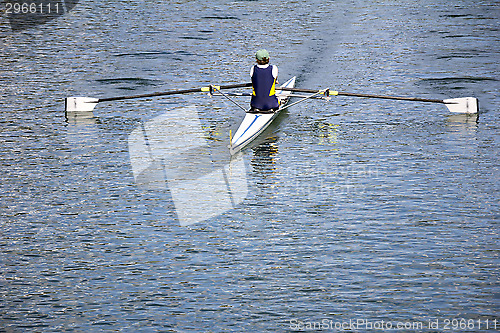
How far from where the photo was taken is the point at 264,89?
24672 millimetres

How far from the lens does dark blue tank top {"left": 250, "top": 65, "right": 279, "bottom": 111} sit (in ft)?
80.7

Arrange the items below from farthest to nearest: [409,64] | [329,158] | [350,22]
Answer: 1. [350,22]
2. [409,64]
3. [329,158]

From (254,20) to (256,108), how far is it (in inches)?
919

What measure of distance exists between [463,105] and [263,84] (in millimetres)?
7127

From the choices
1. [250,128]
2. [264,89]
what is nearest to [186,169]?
[250,128]

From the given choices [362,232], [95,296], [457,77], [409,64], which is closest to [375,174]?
[362,232]

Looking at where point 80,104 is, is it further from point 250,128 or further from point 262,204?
point 262,204

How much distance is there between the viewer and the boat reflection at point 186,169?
1891 centimetres

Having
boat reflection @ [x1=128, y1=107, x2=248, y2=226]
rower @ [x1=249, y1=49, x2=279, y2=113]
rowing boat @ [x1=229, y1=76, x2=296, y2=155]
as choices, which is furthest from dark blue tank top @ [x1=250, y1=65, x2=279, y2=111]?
boat reflection @ [x1=128, y1=107, x2=248, y2=226]

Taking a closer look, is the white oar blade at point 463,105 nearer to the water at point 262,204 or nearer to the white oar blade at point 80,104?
the water at point 262,204

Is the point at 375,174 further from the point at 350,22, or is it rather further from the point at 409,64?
the point at 350,22

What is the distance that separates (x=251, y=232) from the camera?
56.5 ft

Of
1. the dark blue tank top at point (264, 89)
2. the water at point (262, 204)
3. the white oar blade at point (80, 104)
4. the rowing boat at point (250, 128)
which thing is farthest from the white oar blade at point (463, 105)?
the white oar blade at point (80, 104)

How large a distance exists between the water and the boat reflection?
17 cm
